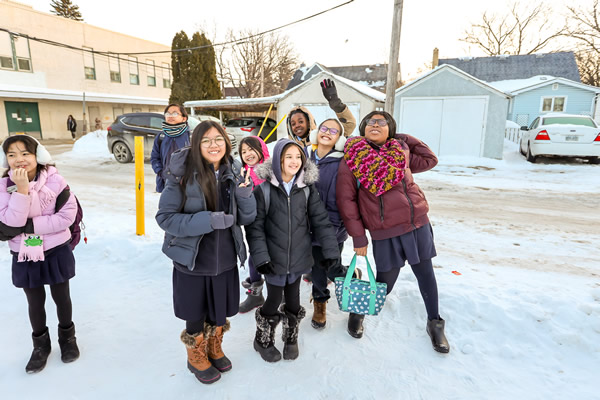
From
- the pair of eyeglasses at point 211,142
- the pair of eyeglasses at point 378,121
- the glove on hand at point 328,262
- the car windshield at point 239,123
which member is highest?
the car windshield at point 239,123

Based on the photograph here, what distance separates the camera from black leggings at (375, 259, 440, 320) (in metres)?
2.63

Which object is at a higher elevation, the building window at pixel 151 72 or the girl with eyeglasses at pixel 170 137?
the building window at pixel 151 72

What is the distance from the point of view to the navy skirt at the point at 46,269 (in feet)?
7.47

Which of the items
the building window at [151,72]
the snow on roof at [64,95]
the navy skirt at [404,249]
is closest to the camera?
the navy skirt at [404,249]

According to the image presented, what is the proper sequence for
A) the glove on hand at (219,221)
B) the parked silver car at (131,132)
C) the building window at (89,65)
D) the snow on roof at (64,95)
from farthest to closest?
1. the building window at (89,65)
2. the snow on roof at (64,95)
3. the parked silver car at (131,132)
4. the glove on hand at (219,221)

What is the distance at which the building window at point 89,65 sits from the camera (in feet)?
80.1

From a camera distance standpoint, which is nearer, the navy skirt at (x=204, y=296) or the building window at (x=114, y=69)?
the navy skirt at (x=204, y=296)

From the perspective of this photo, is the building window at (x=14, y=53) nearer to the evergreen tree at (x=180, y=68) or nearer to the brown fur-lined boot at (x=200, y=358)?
the evergreen tree at (x=180, y=68)

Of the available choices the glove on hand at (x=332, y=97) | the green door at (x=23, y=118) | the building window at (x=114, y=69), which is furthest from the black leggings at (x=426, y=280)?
the building window at (x=114, y=69)

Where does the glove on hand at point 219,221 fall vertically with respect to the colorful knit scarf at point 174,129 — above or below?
below

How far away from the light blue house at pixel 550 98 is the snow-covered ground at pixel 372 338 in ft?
67.7

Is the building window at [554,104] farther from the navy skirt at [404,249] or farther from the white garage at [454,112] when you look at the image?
the navy skirt at [404,249]

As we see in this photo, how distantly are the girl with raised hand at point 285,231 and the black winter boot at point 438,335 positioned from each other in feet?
3.06

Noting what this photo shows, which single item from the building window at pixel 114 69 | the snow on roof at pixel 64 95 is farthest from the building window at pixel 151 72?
the building window at pixel 114 69
